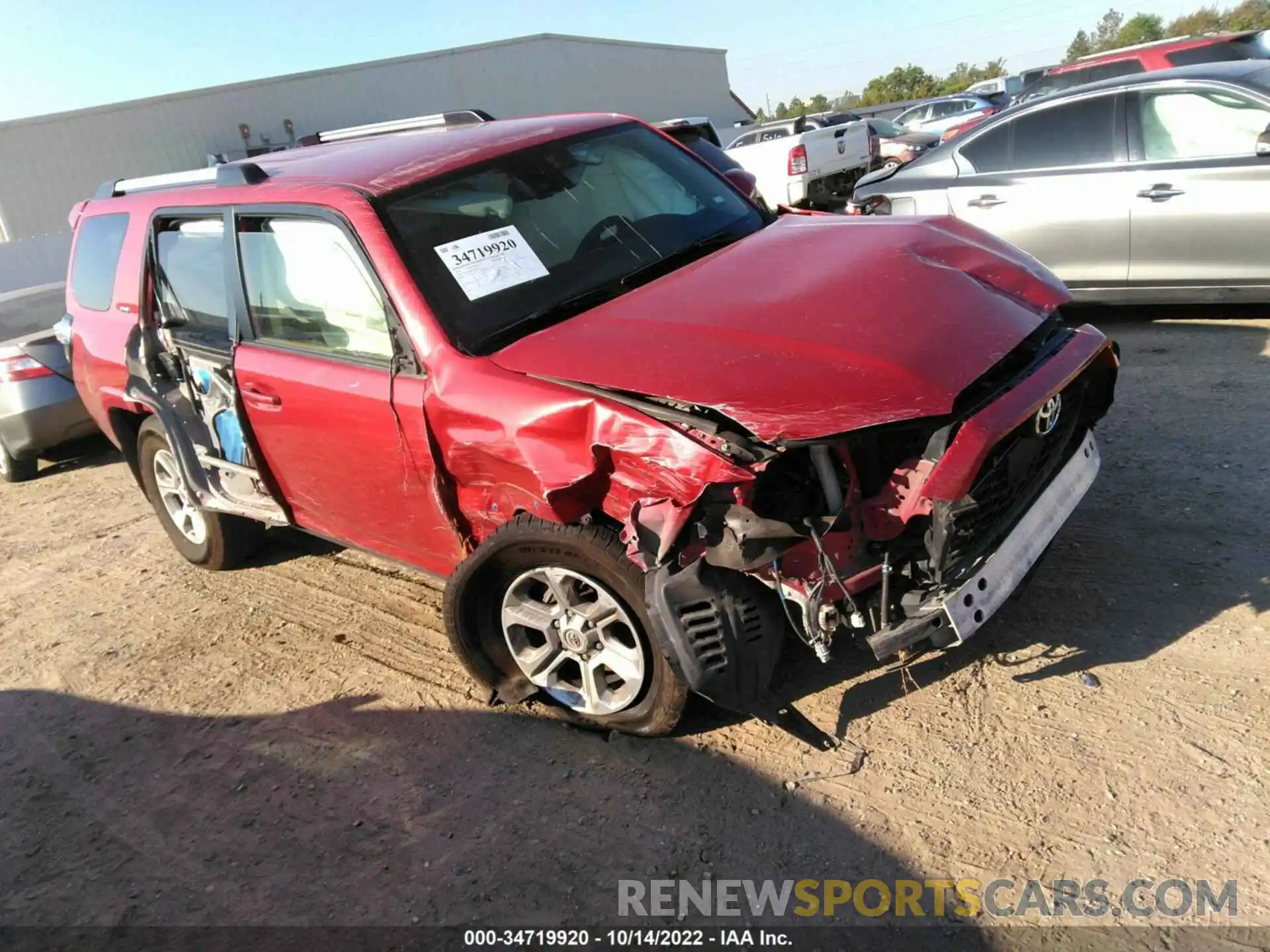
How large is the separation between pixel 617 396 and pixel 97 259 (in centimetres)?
373

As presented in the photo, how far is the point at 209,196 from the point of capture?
4.05 metres

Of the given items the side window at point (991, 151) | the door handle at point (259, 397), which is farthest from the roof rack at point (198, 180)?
the side window at point (991, 151)

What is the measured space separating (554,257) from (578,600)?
4.28 ft

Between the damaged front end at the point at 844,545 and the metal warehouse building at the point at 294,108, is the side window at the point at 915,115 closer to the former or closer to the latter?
the metal warehouse building at the point at 294,108

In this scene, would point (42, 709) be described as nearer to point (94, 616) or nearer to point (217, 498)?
point (94, 616)

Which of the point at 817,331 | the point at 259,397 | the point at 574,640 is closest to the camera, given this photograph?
the point at 817,331

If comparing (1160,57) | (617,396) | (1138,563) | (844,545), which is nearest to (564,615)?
(617,396)

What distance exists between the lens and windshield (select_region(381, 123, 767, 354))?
10.7ft

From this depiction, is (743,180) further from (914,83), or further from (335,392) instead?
(914,83)

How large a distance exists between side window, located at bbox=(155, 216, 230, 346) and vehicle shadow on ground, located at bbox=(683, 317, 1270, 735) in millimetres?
2716

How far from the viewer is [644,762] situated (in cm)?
309

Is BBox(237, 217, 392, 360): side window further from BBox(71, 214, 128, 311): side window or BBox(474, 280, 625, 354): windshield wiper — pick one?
BBox(71, 214, 128, 311): side window

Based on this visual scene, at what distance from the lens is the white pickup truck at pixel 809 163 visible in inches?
463

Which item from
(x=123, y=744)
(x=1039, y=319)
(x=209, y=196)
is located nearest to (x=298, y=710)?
(x=123, y=744)
